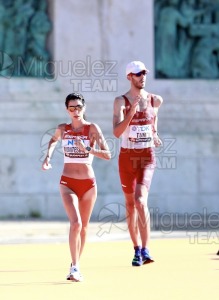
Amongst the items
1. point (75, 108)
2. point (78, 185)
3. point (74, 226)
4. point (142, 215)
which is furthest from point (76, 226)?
point (142, 215)

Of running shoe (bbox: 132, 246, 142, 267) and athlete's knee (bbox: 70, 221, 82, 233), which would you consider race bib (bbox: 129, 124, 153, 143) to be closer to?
running shoe (bbox: 132, 246, 142, 267)

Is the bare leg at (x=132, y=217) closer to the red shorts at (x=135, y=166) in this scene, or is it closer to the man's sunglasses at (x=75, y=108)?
the red shorts at (x=135, y=166)

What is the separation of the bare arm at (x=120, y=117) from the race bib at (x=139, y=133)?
193mm

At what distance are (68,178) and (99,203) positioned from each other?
9.35m

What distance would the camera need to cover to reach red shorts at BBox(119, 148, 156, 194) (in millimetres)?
A: 11750

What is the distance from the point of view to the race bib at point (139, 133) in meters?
11.7

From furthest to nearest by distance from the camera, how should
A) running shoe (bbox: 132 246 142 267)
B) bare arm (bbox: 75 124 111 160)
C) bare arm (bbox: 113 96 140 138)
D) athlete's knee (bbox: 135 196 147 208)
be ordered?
running shoe (bbox: 132 246 142 267), athlete's knee (bbox: 135 196 147 208), bare arm (bbox: 113 96 140 138), bare arm (bbox: 75 124 111 160)

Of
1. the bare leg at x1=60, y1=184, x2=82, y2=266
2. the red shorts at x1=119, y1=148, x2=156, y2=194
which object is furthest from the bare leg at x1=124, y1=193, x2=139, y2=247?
the bare leg at x1=60, y1=184, x2=82, y2=266

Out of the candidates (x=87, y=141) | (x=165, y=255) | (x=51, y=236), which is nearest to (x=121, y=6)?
(x=51, y=236)

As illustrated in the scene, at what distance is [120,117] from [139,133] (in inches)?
11.8

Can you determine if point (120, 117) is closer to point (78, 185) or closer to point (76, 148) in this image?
point (76, 148)

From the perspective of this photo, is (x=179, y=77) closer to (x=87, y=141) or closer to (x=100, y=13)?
(x=100, y=13)

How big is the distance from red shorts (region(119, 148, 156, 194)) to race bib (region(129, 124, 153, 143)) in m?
0.11

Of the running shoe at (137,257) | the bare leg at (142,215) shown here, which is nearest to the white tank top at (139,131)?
the bare leg at (142,215)
